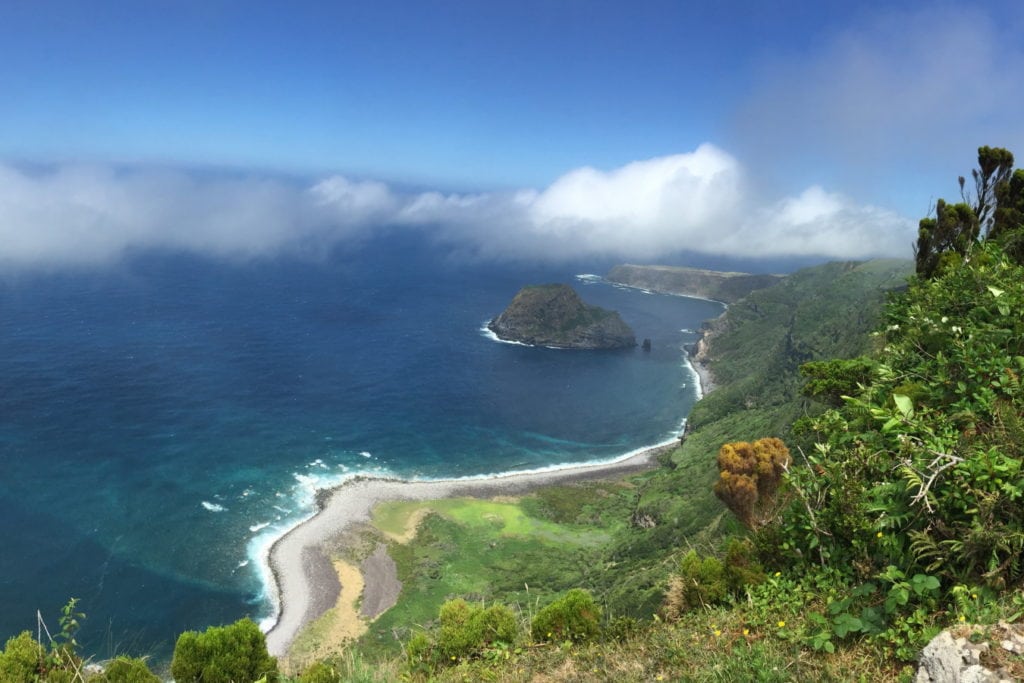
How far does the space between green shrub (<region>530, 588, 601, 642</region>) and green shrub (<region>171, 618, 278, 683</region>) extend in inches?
335

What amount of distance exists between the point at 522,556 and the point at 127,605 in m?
43.8

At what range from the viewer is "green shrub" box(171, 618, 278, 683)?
16.3 metres

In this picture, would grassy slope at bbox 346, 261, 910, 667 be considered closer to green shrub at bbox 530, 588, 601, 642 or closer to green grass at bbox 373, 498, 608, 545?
green grass at bbox 373, 498, 608, 545

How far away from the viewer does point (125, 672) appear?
1398 centimetres

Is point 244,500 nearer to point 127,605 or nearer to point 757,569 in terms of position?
point 127,605

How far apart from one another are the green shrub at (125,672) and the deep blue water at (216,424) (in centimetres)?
1422

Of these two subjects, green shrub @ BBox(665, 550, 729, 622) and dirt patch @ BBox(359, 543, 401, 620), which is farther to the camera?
dirt patch @ BBox(359, 543, 401, 620)

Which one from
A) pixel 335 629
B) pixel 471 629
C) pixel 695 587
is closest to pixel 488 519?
pixel 335 629

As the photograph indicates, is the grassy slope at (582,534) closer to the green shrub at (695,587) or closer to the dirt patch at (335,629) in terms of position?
the dirt patch at (335,629)

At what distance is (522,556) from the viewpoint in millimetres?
68625

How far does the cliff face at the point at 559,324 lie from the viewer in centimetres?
17788

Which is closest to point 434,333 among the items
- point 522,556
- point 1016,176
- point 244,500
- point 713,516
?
point 244,500

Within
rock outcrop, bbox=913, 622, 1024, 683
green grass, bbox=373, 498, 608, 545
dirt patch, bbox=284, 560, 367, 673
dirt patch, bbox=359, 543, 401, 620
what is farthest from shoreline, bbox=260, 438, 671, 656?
rock outcrop, bbox=913, 622, 1024, 683

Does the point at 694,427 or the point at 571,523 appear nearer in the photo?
the point at 571,523
